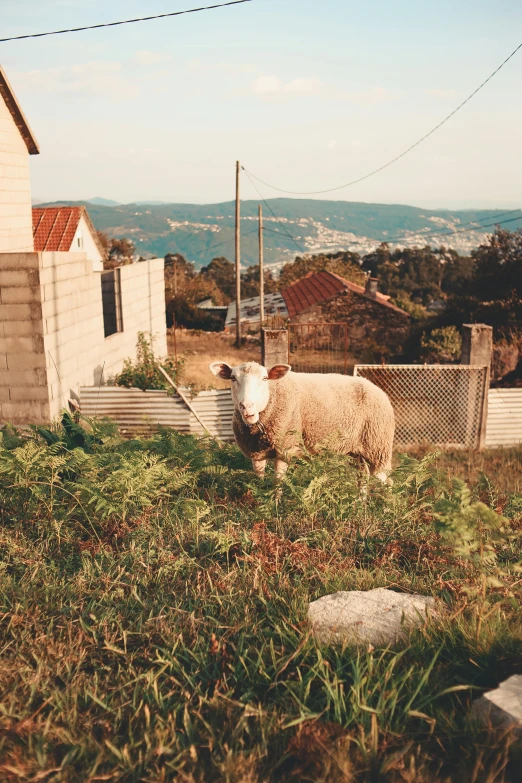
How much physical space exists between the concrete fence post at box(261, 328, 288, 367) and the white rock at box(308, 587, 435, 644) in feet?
26.5

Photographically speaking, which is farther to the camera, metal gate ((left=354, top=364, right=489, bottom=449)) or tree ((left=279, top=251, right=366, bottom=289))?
tree ((left=279, top=251, right=366, bottom=289))

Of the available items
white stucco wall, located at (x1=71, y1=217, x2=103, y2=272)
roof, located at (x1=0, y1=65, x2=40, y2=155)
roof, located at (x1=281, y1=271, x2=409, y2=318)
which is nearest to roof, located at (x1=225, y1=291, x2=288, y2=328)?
roof, located at (x1=281, y1=271, x2=409, y2=318)

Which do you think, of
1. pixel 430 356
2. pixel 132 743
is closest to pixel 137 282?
pixel 430 356

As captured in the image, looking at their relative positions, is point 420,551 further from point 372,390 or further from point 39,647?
point 372,390

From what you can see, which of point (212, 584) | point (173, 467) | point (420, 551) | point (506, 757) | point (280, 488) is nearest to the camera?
point (506, 757)

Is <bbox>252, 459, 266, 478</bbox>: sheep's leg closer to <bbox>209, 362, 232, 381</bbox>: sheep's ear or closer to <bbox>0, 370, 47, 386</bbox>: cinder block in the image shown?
<bbox>209, 362, 232, 381</bbox>: sheep's ear

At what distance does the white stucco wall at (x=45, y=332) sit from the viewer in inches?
421

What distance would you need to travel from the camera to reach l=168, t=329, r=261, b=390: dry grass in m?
18.4

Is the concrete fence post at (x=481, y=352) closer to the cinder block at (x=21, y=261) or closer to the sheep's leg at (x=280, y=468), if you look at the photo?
the sheep's leg at (x=280, y=468)

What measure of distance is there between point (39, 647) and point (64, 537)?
4.98 ft

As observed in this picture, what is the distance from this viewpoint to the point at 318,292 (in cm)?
3350

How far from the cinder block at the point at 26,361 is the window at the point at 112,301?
16.8ft

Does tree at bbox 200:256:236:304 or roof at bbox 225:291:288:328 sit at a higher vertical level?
tree at bbox 200:256:236:304

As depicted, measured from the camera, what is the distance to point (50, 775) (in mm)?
2449
